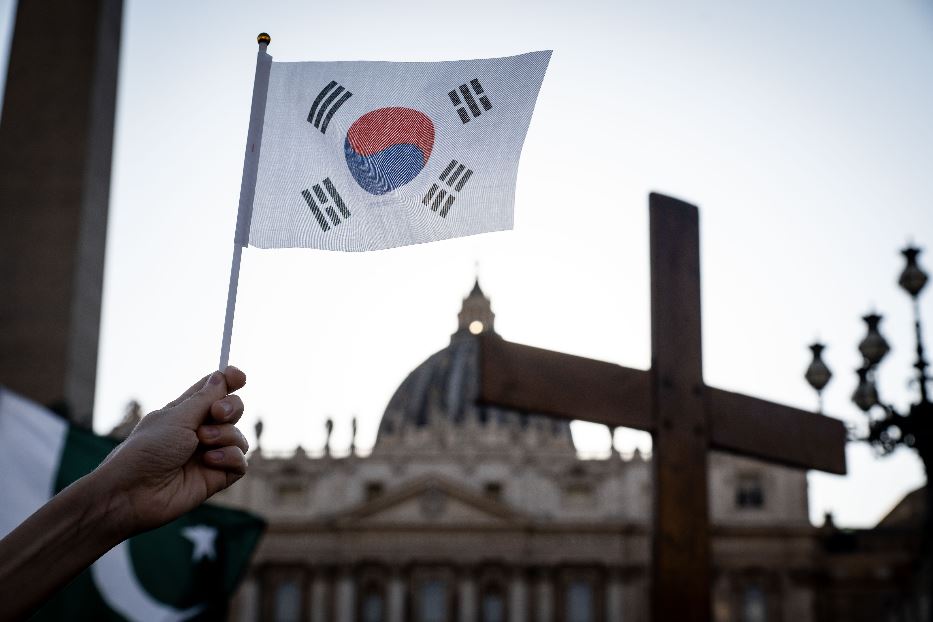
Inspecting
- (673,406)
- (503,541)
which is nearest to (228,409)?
(673,406)

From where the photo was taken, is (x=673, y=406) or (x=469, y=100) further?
(x=673, y=406)

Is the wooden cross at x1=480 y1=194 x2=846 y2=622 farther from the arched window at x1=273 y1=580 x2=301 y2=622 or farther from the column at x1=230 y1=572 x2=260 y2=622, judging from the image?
the arched window at x1=273 y1=580 x2=301 y2=622

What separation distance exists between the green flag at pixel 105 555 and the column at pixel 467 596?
3550cm

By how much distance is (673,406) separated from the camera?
403cm

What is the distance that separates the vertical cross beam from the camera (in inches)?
150

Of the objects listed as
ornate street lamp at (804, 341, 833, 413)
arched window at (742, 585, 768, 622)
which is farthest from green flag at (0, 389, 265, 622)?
arched window at (742, 585, 768, 622)

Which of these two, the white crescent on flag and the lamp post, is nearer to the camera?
the white crescent on flag

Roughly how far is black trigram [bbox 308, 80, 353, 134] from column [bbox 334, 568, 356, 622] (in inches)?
1709

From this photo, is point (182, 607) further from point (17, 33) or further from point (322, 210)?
point (322, 210)

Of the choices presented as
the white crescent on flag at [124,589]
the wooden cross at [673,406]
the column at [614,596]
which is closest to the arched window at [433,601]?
the column at [614,596]

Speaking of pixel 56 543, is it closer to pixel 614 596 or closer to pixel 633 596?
pixel 614 596

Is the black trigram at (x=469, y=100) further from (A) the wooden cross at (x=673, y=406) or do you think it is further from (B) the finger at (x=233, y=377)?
(B) the finger at (x=233, y=377)

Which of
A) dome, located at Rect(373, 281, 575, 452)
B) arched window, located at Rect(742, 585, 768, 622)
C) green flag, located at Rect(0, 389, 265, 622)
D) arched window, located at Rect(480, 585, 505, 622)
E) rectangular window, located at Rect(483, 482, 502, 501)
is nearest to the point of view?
green flag, located at Rect(0, 389, 265, 622)

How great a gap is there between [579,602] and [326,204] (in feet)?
144
